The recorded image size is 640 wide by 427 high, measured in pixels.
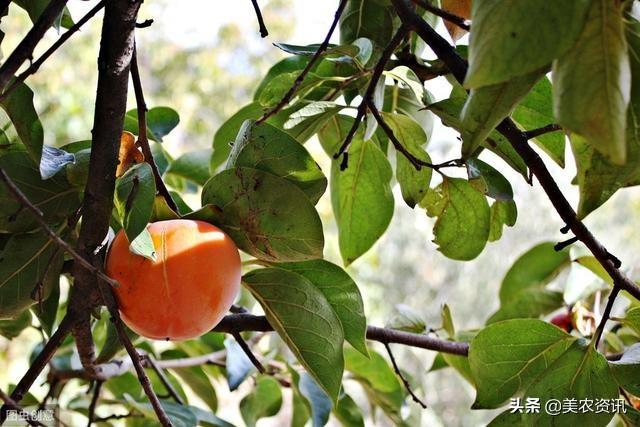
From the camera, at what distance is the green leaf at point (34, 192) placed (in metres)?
0.50

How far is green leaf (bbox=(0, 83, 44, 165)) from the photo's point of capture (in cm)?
46

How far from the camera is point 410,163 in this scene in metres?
0.61

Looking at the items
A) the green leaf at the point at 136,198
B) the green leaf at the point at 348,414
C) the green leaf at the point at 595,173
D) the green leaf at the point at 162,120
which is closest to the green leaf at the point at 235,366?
the green leaf at the point at 348,414

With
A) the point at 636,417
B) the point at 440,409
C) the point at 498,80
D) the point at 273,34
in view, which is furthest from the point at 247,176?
the point at 273,34

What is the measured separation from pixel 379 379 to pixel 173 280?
436mm

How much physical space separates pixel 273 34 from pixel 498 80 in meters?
5.70

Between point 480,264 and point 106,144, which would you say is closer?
point 106,144

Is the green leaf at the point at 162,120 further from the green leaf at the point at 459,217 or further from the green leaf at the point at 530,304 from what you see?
the green leaf at the point at 530,304

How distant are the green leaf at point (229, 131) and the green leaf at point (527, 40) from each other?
1.22 ft

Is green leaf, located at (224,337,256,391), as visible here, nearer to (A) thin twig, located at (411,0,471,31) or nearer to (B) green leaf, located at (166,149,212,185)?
(B) green leaf, located at (166,149,212,185)

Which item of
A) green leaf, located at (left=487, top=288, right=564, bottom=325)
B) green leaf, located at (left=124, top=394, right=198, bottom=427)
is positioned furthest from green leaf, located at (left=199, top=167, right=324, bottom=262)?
green leaf, located at (left=487, top=288, right=564, bottom=325)

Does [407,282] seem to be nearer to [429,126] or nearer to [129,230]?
Result: [429,126]

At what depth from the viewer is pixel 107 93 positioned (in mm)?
436

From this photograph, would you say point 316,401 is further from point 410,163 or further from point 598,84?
point 598,84
